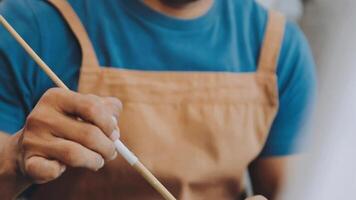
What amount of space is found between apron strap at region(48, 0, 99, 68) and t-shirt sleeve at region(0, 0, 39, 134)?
0.7 inches

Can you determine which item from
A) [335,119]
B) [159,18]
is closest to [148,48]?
[159,18]

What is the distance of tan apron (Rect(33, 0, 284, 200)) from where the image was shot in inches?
15.3

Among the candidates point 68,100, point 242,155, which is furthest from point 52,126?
point 242,155

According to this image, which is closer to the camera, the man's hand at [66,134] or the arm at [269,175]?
the man's hand at [66,134]

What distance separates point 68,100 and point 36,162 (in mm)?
35

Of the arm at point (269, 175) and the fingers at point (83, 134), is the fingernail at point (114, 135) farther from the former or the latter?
the arm at point (269, 175)

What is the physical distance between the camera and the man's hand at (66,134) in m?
0.33

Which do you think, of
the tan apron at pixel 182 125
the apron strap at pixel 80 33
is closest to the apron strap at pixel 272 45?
the tan apron at pixel 182 125

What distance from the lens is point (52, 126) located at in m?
0.33

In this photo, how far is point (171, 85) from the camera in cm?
40

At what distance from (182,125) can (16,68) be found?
0.11 metres

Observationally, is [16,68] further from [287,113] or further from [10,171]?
[287,113]

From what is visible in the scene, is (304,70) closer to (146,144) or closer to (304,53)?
(304,53)

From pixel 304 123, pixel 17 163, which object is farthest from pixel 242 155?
pixel 17 163
